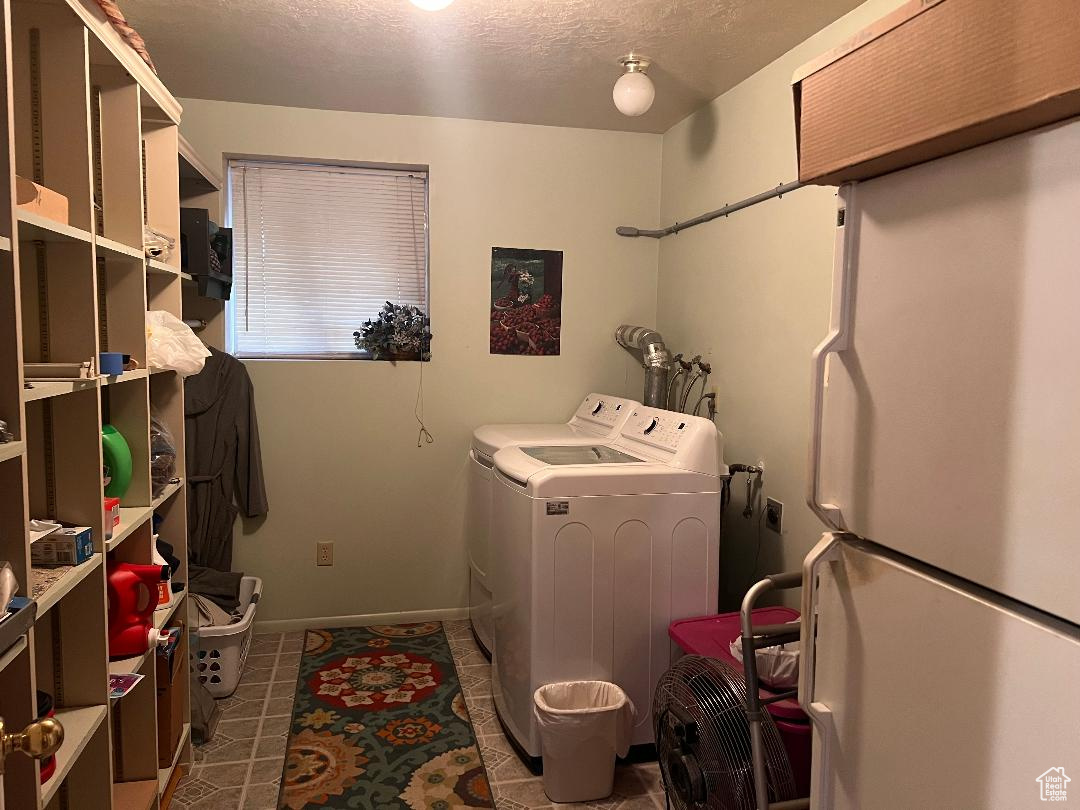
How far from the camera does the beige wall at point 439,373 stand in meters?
3.29

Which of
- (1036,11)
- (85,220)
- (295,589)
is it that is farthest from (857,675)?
(295,589)

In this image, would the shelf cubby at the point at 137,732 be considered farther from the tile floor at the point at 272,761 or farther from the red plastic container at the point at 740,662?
the red plastic container at the point at 740,662

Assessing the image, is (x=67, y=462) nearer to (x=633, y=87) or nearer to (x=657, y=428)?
(x=657, y=428)

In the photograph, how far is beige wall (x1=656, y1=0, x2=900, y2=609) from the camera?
238 centimetres

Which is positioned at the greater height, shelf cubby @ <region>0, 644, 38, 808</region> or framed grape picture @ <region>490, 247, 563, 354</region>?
framed grape picture @ <region>490, 247, 563, 354</region>

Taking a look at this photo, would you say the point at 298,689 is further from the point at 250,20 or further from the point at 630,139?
the point at 630,139

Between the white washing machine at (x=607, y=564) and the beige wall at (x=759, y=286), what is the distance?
0.31 metres

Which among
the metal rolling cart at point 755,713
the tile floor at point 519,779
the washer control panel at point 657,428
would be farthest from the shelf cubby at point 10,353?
the washer control panel at point 657,428

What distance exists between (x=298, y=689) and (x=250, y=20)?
7.79ft

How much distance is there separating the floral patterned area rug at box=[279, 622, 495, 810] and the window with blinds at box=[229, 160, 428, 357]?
4.47ft

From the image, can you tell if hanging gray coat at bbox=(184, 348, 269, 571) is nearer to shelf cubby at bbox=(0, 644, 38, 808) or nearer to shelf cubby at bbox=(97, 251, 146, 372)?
shelf cubby at bbox=(97, 251, 146, 372)

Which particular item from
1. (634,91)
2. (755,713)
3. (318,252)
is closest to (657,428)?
(634,91)

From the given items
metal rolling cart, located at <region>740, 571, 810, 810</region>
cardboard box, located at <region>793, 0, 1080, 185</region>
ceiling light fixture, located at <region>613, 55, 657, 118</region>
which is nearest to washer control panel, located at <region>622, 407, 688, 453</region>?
metal rolling cart, located at <region>740, 571, 810, 810</region>

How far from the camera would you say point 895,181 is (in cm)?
104
